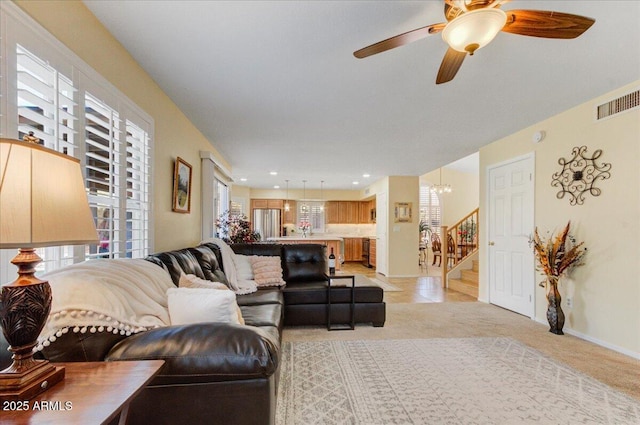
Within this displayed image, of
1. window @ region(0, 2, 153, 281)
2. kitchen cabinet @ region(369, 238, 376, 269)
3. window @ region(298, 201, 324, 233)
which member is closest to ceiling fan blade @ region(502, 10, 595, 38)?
window @ region(0, 2, 153, 281)

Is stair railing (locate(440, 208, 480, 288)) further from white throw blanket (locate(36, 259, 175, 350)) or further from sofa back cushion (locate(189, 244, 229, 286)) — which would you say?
white throw blanket (locate(36, 259, 175, 350))

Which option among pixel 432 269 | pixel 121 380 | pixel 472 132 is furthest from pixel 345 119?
pixel 432 269

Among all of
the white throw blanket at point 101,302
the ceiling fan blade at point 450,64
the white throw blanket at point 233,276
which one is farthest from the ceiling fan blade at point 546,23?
the white throw blanket at point 233,276

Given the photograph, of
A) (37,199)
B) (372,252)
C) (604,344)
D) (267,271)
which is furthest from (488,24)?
(372,252)

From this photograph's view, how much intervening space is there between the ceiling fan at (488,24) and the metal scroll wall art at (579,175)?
216 centimetres

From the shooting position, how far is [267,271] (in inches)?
148

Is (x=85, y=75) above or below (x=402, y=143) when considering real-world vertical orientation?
below

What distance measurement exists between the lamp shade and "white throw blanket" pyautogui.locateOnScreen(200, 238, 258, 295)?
8.11ft

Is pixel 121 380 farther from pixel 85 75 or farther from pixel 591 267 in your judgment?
pixel 591 267

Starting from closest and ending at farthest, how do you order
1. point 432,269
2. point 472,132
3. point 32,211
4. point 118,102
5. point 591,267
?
point 32,211, point 118,102, point 591,267, point 472,132, point 432,269

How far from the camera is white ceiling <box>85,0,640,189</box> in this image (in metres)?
1.78

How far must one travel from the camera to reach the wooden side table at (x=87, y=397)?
747 mm

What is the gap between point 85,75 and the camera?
1729 mm

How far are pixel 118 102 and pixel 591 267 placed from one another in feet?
14.9
